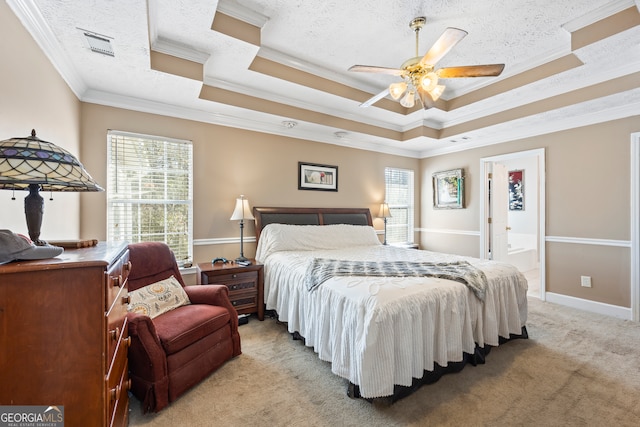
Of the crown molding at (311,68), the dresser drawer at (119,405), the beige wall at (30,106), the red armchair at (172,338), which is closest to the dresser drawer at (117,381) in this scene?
the dresser drawer at (119,405)

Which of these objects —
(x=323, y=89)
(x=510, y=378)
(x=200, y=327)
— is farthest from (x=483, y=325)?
→ (x=323, y=89)

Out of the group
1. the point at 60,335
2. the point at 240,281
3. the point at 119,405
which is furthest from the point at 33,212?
the point at 240,281

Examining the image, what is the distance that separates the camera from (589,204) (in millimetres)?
3627

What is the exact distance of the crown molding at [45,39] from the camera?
1686mm

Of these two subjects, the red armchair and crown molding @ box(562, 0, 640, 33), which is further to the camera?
crown molding @ box(562, 0, 640, 33)

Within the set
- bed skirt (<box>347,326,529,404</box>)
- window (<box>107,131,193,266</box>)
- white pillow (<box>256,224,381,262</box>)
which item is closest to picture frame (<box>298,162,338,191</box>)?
white pillow (<box>256,224,381,262</box>)

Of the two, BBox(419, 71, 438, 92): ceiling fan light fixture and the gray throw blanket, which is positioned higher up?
BBox(419, 71, 438, 92): ceiling fan light fixture

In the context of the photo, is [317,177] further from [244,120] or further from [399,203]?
[399,203]

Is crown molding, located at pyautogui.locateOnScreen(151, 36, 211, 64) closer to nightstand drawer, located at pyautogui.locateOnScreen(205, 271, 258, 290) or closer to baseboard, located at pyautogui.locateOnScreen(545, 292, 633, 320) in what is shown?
nightstand drawer, located at pyautogui.locateOnScreen(205, 271, 258, 290)

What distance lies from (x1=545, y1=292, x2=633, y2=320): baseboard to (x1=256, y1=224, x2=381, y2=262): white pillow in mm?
2555

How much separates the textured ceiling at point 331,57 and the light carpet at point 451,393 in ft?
8.58

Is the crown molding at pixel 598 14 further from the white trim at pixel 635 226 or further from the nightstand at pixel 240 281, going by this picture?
the nightstand at pixel 240 281

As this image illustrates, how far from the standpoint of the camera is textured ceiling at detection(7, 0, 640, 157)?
7.04 feet

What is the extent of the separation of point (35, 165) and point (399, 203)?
5.38 meters
